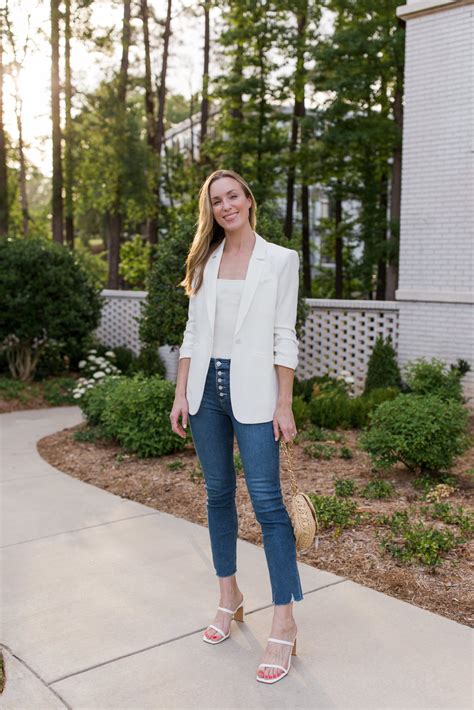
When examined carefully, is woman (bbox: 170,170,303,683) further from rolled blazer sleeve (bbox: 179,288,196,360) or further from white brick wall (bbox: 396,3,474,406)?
Answer: white brick wall (bbox: 396,3,474,406)

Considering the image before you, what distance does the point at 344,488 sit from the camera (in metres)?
4.93

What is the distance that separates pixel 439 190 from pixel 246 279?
660cm

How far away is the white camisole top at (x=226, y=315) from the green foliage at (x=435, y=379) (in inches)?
220

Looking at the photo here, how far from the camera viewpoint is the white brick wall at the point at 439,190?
27.8ft

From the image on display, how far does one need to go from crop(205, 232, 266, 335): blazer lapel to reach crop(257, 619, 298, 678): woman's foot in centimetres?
114

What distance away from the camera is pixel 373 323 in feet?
31.7

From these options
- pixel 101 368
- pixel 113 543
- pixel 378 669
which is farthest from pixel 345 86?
pixel 378 669

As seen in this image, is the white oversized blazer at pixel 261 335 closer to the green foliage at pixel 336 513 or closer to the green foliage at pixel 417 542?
the green foliage at pixel 417 542

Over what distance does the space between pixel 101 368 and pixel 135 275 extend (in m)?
12.3

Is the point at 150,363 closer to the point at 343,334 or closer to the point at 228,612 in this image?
the point at 343,334

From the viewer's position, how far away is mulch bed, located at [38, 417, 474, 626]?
3.55m

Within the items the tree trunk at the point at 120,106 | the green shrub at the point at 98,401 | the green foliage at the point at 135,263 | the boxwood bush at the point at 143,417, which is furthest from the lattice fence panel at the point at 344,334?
the green foliage at the point at 135,263

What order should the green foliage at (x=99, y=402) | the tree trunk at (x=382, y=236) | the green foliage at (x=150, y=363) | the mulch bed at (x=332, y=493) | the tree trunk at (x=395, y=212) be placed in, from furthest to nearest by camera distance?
the tree trunk at (x=382, y=236) < the tree trunk at (x=395, y=212) < the green foliage at (x=150, y=363) < the green foliage at (x=99, y=402) < the mulch bed at (x=332, y=493)

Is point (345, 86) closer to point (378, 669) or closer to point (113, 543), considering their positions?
point (113, 543)
